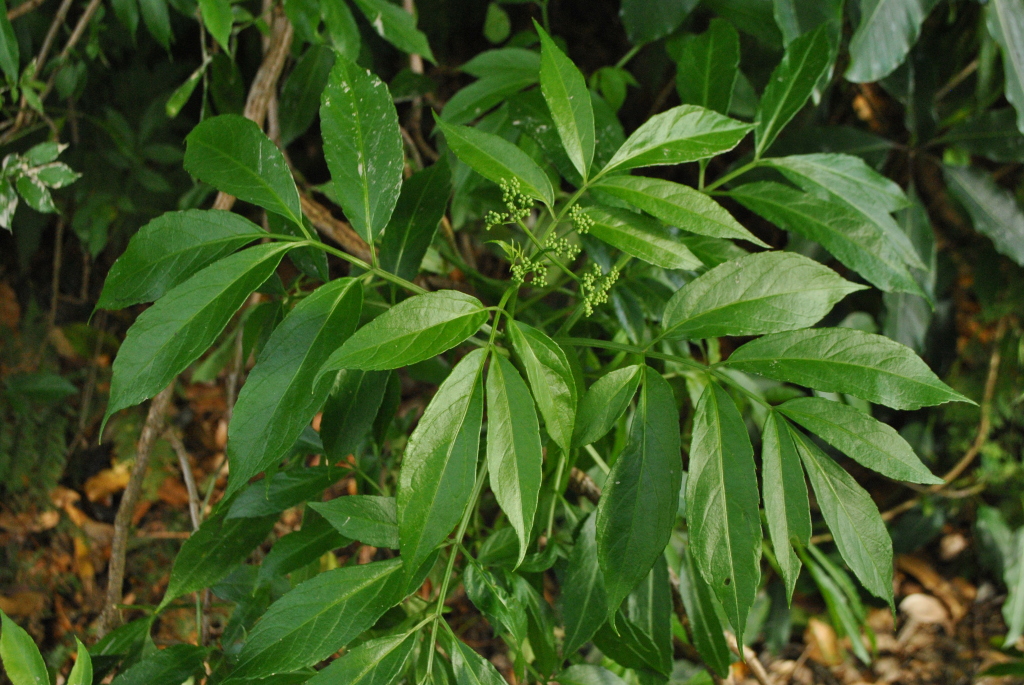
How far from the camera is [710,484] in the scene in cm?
59

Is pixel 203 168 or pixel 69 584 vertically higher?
pixel 203 168

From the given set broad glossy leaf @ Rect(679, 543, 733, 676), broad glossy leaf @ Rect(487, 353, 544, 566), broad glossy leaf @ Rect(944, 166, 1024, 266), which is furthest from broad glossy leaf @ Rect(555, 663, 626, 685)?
broad glossy leaf @ Rect(944, 166, 1024, 266)

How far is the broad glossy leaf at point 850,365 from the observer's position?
0.58 meters

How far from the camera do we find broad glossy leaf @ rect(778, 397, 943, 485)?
1.94 feet

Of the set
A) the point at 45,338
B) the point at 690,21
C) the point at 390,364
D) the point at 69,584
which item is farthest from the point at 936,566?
the point at 45,338

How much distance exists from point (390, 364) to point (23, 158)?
725mm

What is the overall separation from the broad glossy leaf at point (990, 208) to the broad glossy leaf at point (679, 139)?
1.01 meters

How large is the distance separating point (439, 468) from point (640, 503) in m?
0.18

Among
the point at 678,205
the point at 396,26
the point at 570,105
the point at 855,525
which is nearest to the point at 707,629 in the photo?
the point at 855,525

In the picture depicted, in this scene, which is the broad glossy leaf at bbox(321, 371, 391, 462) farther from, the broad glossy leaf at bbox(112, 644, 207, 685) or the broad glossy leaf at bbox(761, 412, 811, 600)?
the broad glossy leaf at bbox(761, 412, 811, 600)

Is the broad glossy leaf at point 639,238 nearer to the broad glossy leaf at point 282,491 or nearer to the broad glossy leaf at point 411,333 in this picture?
the broad glossy leaf at point 411,333

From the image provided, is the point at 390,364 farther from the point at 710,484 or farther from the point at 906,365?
the point at 906,365

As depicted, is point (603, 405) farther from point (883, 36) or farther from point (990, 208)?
point (990, 208)

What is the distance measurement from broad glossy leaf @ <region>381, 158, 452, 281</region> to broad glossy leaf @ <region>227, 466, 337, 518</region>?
0.79ft
